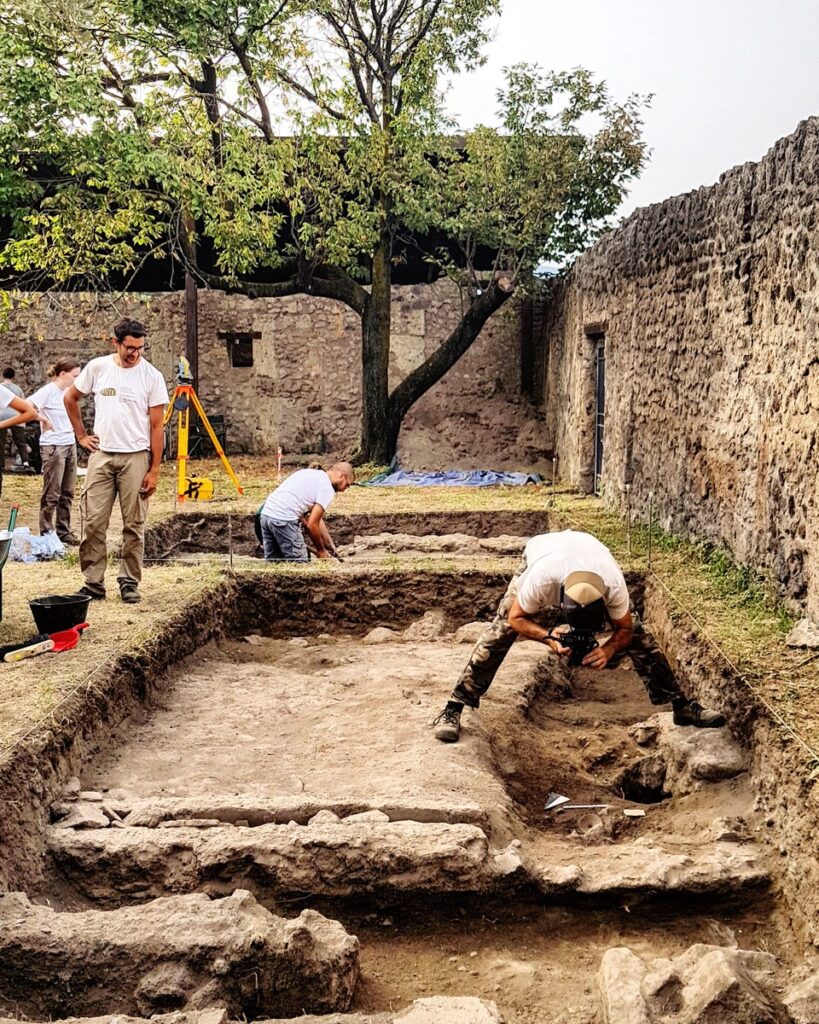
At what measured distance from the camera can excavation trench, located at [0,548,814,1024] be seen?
357 cm

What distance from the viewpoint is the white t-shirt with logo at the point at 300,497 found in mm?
8930

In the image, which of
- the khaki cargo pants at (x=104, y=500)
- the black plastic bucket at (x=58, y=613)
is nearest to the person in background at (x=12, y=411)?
the khaki cargo pants at (x=104, y=500)

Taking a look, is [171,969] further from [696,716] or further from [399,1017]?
[696,716]

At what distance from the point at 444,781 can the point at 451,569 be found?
3875 mm

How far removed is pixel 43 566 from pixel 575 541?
5.29 meters

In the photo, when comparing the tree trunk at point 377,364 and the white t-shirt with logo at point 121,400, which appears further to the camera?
the tree trunk at point 377,364

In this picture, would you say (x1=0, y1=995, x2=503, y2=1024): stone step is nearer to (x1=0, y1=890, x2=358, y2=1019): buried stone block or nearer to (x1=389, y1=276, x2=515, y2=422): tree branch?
(x1=0, y1=890, x2=358, y2=1019): buried stone block

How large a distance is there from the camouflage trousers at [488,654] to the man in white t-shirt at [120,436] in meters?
2.64

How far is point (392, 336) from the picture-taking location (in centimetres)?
1755

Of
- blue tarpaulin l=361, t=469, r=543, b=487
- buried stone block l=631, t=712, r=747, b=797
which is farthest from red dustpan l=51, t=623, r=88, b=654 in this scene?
blue tarpaulin l=361, t=469, r=543, b=487

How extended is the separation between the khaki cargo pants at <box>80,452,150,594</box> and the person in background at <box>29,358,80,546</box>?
272cm

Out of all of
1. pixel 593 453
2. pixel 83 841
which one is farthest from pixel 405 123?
pixel 83 841

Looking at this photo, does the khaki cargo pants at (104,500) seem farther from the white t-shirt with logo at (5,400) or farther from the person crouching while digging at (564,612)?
the person crouching while digging at (564,612)

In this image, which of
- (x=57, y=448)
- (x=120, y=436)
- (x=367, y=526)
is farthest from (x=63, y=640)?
(x=367, y=526)
